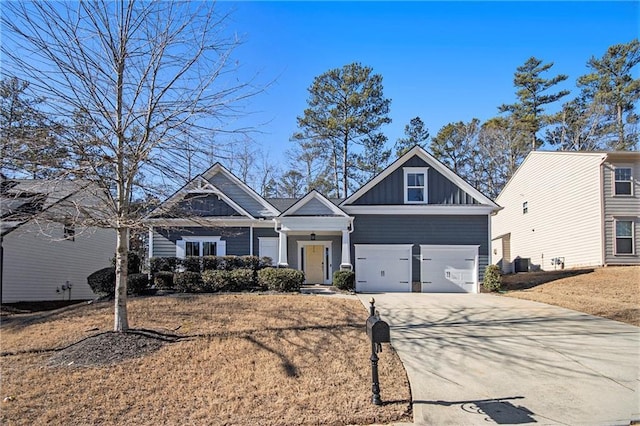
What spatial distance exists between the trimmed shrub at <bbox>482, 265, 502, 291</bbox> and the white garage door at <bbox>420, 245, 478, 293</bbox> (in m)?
0.48

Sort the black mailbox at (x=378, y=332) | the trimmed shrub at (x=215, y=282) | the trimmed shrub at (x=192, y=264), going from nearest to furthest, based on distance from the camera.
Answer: the black mailbox at (x=378, y=332), the trimmed shrub at (x=215, y=282), the trimmed shrub at (x=192, y=264)

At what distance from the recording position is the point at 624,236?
62.3 feet

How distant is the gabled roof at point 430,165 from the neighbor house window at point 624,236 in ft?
20.5

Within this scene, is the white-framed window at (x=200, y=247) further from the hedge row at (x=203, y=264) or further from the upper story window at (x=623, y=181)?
the upper story window at (x=623, y=181)

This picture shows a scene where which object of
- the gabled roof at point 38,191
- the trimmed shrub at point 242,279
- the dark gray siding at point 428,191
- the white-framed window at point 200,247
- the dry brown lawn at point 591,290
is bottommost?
the dry brown lawn at point 591,290

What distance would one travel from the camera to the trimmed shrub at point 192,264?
15658 mm

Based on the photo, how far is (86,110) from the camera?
24.8 ft

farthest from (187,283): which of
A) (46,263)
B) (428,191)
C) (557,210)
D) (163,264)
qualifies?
(557,210)

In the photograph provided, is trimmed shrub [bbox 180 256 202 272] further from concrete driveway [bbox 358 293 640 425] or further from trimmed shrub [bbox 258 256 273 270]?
concrete driveway [bbox 358 293 640 425]

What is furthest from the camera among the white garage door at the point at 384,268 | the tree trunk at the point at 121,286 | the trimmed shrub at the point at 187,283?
the white garage door at the point at 384,268

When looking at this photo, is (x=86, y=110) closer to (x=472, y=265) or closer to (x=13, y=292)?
(x=13, y=292)

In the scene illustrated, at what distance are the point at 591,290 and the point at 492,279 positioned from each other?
330cm

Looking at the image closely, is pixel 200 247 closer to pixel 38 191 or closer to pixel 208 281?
pixel 208 281

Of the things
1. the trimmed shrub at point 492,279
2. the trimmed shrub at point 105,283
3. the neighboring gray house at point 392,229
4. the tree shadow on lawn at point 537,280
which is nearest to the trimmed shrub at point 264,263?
the neighboring gray house at point 392,229
